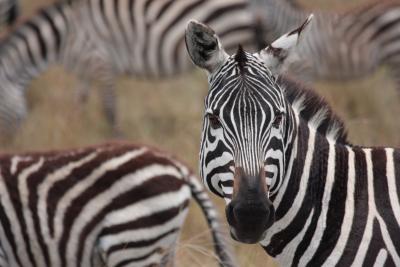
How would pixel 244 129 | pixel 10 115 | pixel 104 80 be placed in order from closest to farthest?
1. pixel 244 129
2. pixel 10 115
3. pixel 104 80

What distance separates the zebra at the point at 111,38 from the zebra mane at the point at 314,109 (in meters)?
7.11

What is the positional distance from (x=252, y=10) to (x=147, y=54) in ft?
4.63

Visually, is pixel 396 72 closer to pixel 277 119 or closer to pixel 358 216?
pixel 358 216

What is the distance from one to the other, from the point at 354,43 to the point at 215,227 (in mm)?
5640

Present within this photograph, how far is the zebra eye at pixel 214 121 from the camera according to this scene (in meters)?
3.94

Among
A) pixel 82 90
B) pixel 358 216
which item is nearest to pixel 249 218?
pixel 358 216

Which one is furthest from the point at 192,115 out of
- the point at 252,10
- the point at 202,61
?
the point at 202,61

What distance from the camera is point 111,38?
38.7ft

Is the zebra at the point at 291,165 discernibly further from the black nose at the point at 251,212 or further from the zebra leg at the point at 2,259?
the zebra leg at the point at 2,259

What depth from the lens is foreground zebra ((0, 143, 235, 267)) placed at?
5641 millimetres

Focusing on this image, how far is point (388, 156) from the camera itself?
4172mm

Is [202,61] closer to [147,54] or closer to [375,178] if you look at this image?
[375,178]

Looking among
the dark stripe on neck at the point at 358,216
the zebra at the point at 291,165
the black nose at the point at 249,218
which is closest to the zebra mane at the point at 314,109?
the zebra at the point at 291,165

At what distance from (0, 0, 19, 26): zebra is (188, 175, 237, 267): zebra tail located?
23.9ft
